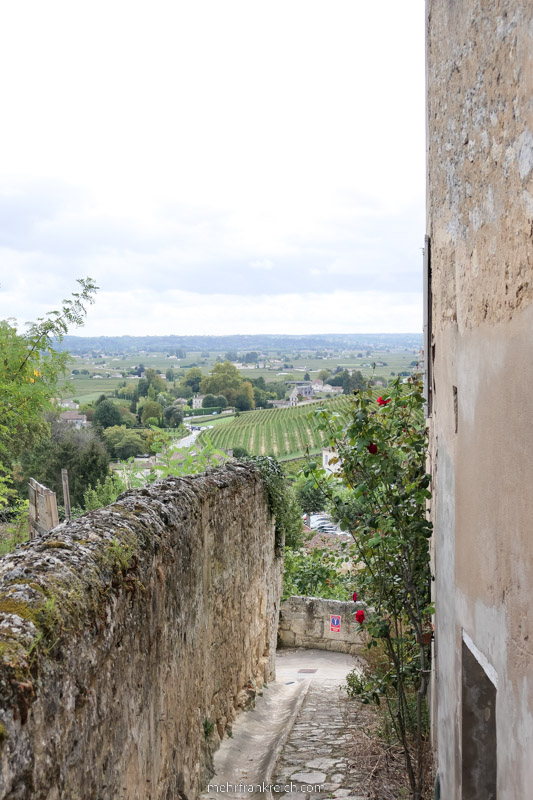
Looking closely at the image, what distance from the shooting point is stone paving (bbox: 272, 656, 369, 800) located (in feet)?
16.4

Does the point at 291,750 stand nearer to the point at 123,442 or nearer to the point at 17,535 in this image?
the point at 17,535

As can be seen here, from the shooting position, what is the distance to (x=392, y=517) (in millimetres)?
4961

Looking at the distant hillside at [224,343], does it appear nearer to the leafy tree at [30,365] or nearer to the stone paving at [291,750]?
the leafy tree at [30,365]

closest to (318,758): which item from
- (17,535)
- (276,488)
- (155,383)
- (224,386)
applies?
(276,488)

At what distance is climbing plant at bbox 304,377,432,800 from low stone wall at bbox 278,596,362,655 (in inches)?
230

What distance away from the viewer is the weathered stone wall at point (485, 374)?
2307 mm

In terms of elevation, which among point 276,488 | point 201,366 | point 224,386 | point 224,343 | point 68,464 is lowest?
point 68,464

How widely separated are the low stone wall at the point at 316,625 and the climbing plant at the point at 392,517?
584cm

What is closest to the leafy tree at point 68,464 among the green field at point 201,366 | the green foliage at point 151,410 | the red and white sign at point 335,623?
the green foliage at point 151,410

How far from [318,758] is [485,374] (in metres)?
4.13

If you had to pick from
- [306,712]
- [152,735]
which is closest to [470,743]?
[152,735]

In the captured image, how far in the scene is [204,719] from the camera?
16.5 feet

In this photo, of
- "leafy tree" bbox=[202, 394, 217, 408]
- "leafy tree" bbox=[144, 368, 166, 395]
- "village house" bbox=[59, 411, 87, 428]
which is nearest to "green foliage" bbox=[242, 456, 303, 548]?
"village house" bbox=[59, 411, 87, 428]

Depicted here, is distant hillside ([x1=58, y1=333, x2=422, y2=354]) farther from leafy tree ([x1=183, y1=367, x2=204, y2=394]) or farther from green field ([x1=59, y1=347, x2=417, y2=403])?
leafy tree ([x1=183, y1=367, x2=204, y2=394])
